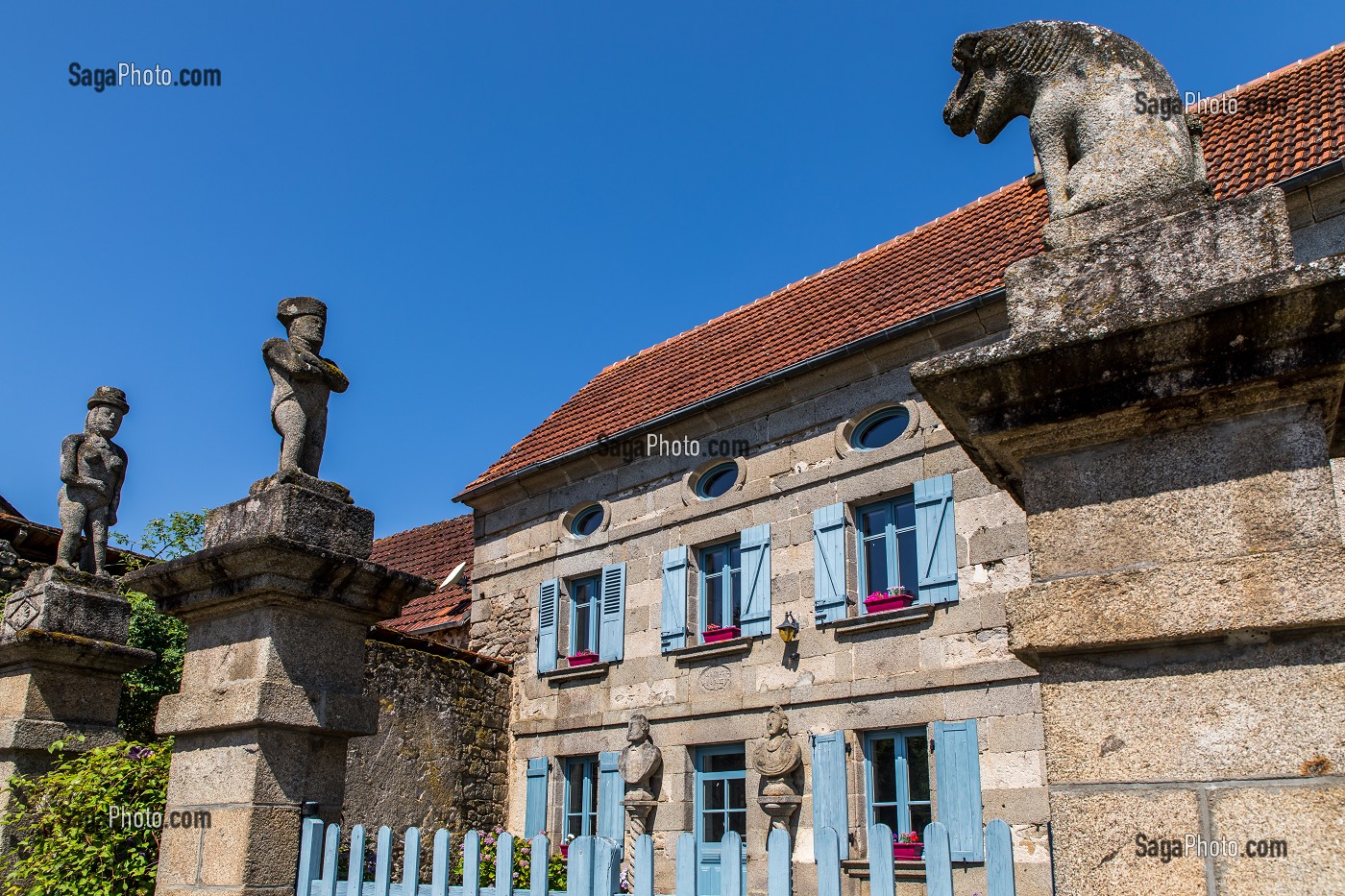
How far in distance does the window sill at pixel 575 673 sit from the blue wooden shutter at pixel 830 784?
332 cm

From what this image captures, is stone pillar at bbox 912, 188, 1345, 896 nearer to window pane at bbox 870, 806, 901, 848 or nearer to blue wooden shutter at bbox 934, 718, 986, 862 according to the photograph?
blue wooden shutter at bbox 934, 718, 986, 862

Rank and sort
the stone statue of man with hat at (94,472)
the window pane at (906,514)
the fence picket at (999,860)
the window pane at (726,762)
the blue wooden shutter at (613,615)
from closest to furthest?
the fence picket at (999,860)
the stone statue of man with hat at (94,472)
the window pane at (906,514)
the window pane at (726,762)
the blue wooden shutter at (613,615)

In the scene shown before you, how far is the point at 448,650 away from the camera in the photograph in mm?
13914

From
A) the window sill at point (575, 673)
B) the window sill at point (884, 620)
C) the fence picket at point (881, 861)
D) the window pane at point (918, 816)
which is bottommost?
the window pane at point (918, 816)

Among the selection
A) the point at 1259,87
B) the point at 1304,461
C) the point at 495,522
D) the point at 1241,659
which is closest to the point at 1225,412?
the point at 1304,461

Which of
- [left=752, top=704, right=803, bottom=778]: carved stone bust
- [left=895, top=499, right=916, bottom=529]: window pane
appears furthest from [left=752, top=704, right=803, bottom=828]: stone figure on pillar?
[left=895, top=499, right=916, bottom=529]: window pane

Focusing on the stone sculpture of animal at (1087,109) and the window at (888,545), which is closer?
the stone sculpture of animal at (1087,109)

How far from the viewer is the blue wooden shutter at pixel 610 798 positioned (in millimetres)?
12398

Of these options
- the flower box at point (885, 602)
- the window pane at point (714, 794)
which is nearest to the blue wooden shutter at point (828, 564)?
the flower box at point (885, 602)

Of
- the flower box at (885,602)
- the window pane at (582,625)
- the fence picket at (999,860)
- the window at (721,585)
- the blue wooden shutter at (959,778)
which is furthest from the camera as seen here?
the window pane at (582,625)

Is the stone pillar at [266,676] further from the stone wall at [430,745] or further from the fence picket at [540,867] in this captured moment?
the stone wall at [430,745]

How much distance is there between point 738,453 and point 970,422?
33.5ft

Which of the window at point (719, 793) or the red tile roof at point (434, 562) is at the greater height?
the red tile roof at point (434, 562)

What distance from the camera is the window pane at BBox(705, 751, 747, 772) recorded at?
476 inches
